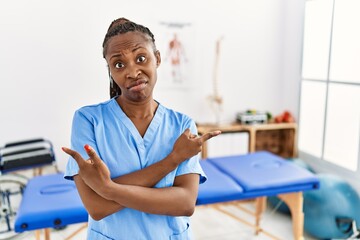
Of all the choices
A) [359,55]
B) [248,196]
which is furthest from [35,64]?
[359,55]

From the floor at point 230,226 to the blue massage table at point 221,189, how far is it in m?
0.42

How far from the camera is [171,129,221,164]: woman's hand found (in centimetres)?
79

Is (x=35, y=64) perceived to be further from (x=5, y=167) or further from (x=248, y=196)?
(x=248, y=196)

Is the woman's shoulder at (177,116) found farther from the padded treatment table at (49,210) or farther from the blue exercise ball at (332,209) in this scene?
the blue exercise ball at (332,209)

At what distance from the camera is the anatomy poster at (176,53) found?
2725 millimetres

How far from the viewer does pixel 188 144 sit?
793 mm

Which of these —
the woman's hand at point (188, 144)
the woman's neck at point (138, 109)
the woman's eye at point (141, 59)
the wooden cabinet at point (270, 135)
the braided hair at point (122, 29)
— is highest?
the braided hair at point (122, 29)

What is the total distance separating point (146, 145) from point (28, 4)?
159 centimetres

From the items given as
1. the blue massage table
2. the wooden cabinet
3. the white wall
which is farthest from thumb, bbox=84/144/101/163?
the wooden cabinet

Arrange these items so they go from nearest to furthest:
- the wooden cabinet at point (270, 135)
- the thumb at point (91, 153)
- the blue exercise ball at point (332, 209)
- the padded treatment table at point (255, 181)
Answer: the thumb at point (91, 153)
the padded treatment table at point (255, 181)
the blue exercise ball at point (332, 209)
the wooden cabinet at point (270, 135)

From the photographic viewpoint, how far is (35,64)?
2.24 meters

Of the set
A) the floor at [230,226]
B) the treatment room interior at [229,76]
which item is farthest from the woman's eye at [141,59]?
the floor at [230,226]

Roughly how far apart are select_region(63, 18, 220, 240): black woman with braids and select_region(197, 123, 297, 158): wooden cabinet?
6.53 feet

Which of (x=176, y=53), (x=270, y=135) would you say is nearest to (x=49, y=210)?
(x=176, y=53)
